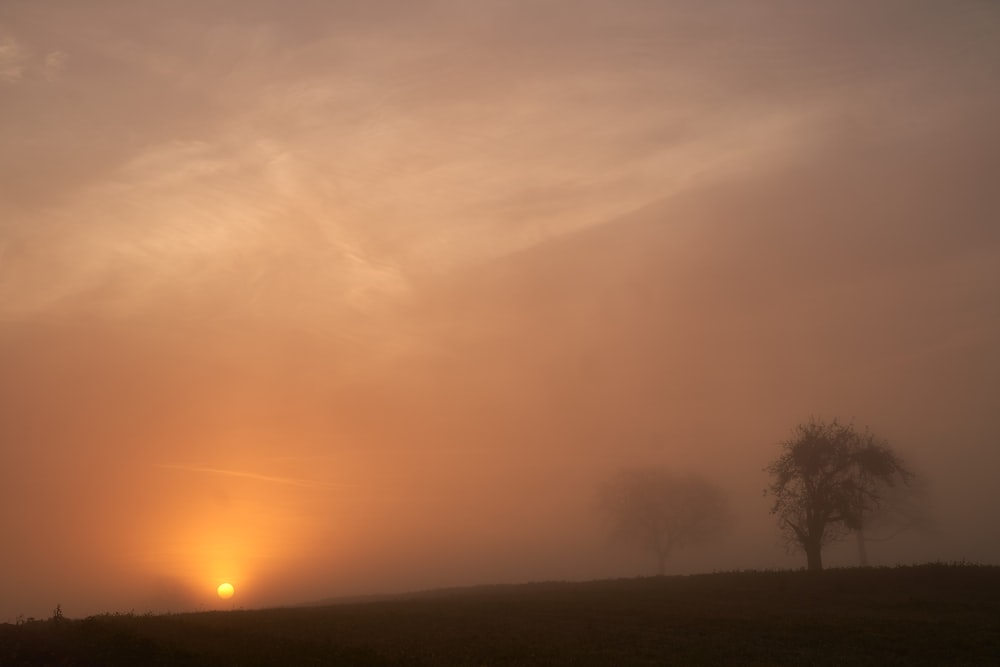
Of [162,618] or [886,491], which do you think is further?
[886,491]

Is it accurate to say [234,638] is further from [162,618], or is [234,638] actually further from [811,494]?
[811,494]

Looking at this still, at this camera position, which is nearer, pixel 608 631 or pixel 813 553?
pixel 608 631

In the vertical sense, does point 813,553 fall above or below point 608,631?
above

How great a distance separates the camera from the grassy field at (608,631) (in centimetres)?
2766

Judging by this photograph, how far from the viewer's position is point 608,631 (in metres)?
35.0

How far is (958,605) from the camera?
38.4 meters

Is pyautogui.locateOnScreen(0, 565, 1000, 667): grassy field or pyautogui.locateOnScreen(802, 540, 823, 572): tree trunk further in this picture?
pyautogui.locateOnScreen(802, 540, 823, 572): tree trunk

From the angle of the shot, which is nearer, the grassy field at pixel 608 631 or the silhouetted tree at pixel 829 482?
the grassy field at pixel 608 631

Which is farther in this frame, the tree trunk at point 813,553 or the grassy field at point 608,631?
the tree trunk at point 813,553

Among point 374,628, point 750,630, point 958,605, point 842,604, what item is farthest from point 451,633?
point 958,605

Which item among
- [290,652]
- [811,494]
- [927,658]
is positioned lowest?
[927,658]

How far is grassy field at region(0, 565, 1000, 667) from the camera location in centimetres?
2766

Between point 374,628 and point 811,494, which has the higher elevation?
point 811,494

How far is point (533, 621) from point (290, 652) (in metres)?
14.7
